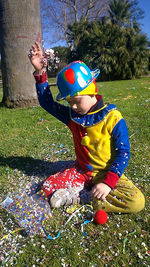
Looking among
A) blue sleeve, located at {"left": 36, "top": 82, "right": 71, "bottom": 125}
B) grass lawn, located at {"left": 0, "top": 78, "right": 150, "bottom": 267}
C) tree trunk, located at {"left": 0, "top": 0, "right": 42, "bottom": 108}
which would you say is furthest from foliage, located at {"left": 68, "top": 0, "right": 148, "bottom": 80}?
blue sleeve, located at {"left": 36, "top": 82, "right": 71, "bottom": 125}

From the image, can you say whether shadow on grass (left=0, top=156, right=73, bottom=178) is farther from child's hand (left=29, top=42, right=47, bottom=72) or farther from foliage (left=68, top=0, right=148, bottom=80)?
foliage (left=68, top=0, right=148, bottom=80)

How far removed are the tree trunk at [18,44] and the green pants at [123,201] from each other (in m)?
5.53

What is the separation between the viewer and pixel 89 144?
2.50m

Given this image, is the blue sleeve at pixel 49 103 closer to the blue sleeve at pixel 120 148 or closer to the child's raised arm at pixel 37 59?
the child's raised arm at pixel 37 59

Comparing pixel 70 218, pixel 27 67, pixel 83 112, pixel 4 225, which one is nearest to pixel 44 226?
pixel 70 218

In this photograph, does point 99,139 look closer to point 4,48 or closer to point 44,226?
point 44,226

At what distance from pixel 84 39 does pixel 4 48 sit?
15509 mm

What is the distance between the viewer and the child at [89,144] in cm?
223

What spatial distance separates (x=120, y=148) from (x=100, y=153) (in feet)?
0.79

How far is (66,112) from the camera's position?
8.84 feet

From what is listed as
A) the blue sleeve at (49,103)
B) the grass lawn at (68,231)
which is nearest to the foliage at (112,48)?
the grass lawn at (68,231)

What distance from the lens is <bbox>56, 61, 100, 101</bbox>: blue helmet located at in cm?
215

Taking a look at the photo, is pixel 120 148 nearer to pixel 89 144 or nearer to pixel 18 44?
pixel 89 144

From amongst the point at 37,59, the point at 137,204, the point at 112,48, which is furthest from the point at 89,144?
the point at 112,48
